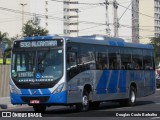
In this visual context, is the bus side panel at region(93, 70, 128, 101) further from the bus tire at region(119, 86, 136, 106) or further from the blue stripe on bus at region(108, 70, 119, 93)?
the bus tire at region(119, 86, 136, 106)

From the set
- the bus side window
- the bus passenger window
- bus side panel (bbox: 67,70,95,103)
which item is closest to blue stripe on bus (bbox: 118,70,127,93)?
the bus side window

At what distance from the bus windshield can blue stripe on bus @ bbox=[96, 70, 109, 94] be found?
3114 mm

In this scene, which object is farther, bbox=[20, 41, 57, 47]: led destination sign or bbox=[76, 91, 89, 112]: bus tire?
bbox=[76, 91, 89, 112]: bus tire

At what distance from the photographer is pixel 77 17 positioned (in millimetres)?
152500

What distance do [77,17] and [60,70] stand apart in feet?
439

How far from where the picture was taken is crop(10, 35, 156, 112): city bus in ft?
63.8

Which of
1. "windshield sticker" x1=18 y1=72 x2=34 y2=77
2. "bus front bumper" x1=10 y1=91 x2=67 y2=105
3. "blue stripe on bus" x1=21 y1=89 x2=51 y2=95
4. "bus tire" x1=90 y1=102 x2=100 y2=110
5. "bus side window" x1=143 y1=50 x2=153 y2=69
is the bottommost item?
"bus tire" x1=90 y1=102 x2=100 y2=110

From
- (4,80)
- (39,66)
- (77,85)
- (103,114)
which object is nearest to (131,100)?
(77,85)

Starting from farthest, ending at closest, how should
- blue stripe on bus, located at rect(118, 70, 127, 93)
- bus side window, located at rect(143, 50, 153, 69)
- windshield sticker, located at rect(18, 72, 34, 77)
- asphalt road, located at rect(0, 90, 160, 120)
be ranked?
bus side window, located at rect(143, 50, 153, 69), blue stripe on bus, located at rect(118, 70, 127, 93), windshield sticker, located at rect(18, 72, 34, 77), asphalt road, located at rect(0, 90, 160, 120)

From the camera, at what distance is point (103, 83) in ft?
74.3

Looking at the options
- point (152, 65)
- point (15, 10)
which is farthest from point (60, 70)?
point (15, 10)

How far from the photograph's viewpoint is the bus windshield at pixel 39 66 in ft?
63.9

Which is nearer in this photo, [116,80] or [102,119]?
[102,119]

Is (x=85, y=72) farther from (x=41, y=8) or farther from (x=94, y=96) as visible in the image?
(x=41, y=8)
